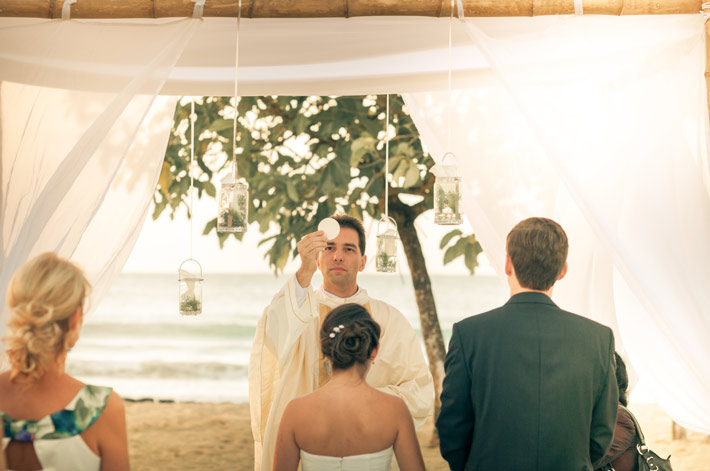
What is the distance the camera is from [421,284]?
6.57m

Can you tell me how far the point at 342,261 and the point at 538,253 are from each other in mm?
1368

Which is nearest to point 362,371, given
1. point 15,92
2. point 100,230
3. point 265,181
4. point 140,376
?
point 100,230

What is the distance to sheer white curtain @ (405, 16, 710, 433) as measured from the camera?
10.7 ft

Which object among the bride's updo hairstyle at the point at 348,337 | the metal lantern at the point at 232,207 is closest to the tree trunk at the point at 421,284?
the metal lantern at the point at 232,207

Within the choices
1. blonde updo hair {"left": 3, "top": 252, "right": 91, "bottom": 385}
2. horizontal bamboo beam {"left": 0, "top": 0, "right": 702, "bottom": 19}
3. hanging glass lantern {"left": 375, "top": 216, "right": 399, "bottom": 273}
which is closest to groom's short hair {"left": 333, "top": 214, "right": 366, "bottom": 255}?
hanging glass lantern {"left": 375, "top": 216, "right": 399, "bottom": 273}

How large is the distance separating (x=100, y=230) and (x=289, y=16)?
51.4 inches

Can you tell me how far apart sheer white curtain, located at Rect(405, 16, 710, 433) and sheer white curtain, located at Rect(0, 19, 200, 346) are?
1470 mm

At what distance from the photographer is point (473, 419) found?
99.7 inches

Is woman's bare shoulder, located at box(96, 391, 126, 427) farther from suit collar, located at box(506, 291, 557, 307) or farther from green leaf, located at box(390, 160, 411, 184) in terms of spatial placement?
green leaf, located at box(390, 160, 411, 184)

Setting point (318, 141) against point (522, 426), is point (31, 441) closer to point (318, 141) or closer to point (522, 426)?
point (522, 426)

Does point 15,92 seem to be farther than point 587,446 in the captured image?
Yes

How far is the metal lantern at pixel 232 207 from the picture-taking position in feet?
11.1

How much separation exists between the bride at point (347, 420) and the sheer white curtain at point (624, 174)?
4.04ft

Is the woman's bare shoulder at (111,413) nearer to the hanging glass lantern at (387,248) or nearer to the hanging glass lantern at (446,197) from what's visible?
the hanging glass lantern at (446,197)
